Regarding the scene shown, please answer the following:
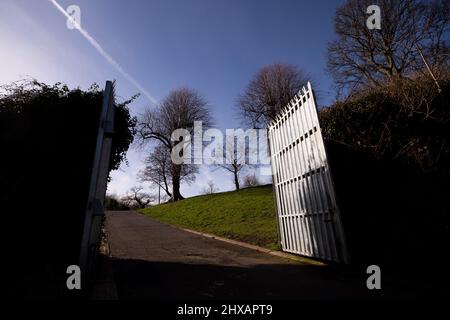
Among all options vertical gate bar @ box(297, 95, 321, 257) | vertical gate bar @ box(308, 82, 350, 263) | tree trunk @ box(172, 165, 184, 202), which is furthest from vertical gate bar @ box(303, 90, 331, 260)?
tree trunk @ box(172, 165, 184, 202)

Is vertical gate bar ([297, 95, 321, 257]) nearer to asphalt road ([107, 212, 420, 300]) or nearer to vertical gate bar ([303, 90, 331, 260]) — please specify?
vertical gate bar ([303, 90, 331, 260])

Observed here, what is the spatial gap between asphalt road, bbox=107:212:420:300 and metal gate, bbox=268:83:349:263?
555 mm

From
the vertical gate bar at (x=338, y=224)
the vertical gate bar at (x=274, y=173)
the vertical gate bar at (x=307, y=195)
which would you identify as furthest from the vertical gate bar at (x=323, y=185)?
the vertical gate bar at (x=274, y=173)

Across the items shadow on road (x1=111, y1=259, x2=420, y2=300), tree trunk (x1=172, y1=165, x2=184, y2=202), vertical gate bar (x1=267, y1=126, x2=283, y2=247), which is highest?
tree trunk (x1=172, y1=165, x2=184, y2=202)

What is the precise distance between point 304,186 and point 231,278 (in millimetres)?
2963

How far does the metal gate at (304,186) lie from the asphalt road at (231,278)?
56cm

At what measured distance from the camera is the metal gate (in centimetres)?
608

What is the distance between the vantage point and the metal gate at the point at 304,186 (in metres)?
6.08

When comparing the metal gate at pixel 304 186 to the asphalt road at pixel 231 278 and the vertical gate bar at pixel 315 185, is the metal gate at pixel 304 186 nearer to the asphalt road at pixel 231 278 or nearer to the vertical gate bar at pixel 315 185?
the vertical gate bar at pixel 315 185

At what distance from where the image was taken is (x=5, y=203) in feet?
14.5

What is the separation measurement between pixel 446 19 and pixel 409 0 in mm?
4064

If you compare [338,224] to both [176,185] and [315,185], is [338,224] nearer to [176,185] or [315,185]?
[315,185]

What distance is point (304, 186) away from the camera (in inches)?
277
